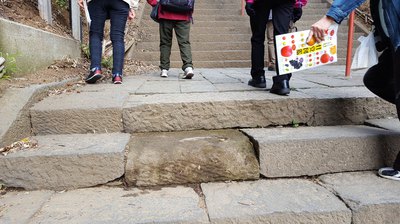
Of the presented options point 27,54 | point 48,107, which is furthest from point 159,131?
point 27,54

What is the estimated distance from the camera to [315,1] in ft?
31.6

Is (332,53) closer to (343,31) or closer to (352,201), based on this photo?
(352,201)

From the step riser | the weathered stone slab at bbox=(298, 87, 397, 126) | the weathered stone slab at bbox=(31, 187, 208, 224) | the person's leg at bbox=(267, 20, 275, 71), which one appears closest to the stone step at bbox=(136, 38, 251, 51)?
the person's leg at bbox=(267, 20, 275, 71)

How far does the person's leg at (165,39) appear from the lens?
427 cm

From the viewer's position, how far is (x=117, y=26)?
3656 mm

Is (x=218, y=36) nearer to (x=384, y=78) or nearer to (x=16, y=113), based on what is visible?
(x=384, y=78)

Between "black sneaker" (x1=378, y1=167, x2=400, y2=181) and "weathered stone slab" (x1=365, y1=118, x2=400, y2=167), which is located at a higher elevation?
"weathered stone slab" (x1=365, y1=118, x2=400, y2=167)

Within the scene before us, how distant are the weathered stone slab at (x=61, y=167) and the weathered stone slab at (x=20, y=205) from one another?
71mm

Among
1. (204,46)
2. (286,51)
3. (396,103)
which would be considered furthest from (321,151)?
(204,46)

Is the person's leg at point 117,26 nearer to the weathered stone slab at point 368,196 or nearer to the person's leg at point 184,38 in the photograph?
the person's leg at point 184,38

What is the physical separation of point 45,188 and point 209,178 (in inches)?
37.2

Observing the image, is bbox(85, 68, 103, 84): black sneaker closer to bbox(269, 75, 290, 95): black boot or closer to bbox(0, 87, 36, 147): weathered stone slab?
bbox(0, 87, 36, 147): weathered stone slab

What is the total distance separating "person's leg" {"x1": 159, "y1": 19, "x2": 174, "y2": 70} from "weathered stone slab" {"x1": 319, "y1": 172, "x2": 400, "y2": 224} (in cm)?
287

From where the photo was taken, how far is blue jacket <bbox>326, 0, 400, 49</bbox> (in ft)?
6.32
